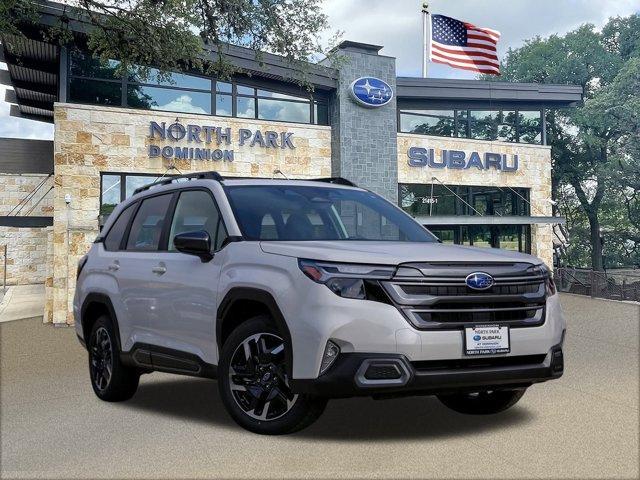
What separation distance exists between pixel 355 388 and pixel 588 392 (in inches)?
150

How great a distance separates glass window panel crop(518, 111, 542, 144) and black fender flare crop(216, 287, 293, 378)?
2419 cm

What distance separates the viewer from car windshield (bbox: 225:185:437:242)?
5625 mm

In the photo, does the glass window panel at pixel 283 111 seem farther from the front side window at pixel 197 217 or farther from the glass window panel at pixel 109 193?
the front side window at pixel 197 217

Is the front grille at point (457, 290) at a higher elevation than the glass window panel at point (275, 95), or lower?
lower

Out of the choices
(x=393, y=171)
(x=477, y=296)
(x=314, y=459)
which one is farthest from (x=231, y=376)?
(x=393, y=171)

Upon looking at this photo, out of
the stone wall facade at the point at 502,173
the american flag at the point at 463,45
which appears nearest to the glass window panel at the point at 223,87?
the stone wall facade at the point at 502,173

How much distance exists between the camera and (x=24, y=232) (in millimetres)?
30219

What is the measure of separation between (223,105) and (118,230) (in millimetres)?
13980

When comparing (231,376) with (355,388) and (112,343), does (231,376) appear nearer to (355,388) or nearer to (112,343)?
(355,388)

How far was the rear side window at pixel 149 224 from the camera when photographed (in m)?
6.58

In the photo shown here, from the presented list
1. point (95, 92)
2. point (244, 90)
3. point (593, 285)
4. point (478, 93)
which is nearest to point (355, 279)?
point (95, 92)

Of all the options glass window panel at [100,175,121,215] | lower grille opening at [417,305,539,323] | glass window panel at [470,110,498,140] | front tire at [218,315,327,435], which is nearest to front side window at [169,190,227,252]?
front tire at [218,315,327,435]

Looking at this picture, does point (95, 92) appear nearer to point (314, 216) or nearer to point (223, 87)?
point (223, 87)

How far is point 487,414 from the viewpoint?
602cm
